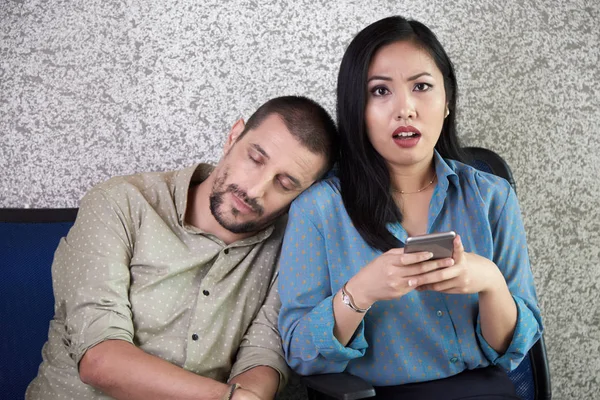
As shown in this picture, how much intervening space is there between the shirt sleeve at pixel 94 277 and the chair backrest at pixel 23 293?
16 centimetres

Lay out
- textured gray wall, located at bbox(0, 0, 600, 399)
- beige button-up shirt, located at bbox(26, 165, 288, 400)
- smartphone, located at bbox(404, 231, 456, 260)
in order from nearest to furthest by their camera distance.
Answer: smartphone, located at bbox(404, 231, 456, 260) → beige button-up shirt, located at bbox(26, 165, 288, 400) → textured gray wall, located at bbox(0, 0, 600, 399)

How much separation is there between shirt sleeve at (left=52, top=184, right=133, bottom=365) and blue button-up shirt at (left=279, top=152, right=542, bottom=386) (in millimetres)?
403

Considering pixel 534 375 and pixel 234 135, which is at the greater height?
pixel 234 135

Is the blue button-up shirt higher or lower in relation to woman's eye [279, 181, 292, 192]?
lower

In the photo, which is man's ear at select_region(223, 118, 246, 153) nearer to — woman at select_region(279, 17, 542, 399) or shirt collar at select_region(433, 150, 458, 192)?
woman at select_region(279, 17, 542, 399)

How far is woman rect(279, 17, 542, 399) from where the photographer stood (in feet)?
5.07

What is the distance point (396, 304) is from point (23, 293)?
1.04 m

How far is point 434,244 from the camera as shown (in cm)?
130

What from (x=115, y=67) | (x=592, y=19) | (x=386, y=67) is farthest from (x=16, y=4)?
(x=592, y=19)

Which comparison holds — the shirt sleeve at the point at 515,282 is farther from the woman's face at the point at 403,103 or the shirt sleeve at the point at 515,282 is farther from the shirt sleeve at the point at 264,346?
the shirt sleeve at the point at 264,346

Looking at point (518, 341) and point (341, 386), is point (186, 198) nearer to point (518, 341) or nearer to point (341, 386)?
point (341, 386)

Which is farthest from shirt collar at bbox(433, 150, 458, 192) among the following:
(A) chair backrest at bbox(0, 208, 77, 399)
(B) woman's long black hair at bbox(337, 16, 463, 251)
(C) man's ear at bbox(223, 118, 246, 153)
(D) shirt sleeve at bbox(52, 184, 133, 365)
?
(A) chair backrest at bbox(0, 208, 77, 399)

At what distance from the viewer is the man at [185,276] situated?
1.54 meters

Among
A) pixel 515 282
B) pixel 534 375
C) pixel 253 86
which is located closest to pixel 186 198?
pixel 253 86
